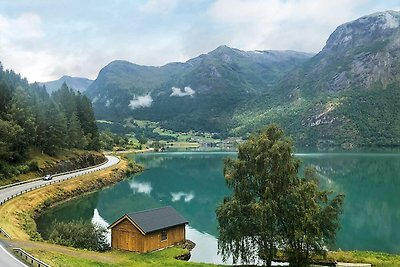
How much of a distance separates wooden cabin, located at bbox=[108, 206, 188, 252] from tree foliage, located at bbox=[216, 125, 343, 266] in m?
9.42

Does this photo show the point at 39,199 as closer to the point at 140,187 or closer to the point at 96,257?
the point at 96,257

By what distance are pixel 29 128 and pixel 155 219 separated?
5151 cm

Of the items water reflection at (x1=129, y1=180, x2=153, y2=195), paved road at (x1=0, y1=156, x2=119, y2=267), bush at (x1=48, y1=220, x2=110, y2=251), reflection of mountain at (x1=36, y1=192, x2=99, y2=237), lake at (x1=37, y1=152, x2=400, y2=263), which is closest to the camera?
paved road at (x1=0, y1=156, x2=119, y2=267)

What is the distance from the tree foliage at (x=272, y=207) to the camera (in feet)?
105

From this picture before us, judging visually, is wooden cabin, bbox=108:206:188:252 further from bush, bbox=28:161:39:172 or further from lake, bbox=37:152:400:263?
bush, bbox=28:161:39:172

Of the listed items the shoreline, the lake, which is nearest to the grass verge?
the lake

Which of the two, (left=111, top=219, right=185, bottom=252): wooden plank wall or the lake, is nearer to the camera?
(left=111, top=219, right=185, bottom=252): wooden plank wall

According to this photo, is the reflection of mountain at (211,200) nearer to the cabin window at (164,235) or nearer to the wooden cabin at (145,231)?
the wooden cabin at (145,231)

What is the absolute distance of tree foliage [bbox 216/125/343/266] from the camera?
105 feet

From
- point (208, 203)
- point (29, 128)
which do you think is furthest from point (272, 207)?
point (29, 128)

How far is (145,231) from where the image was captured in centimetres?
4038

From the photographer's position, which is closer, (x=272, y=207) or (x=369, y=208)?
(x=272, y=207)

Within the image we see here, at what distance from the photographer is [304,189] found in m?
32.1

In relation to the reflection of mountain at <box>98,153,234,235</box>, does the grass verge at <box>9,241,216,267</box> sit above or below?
above
